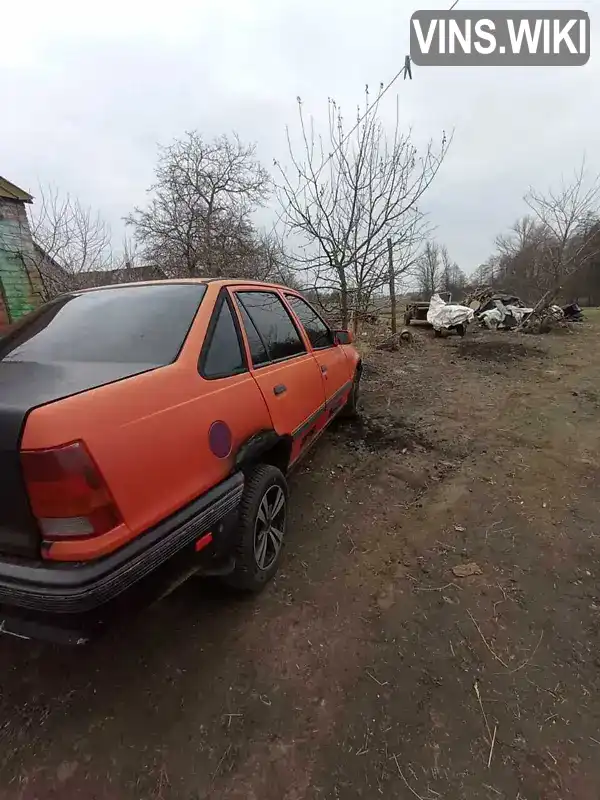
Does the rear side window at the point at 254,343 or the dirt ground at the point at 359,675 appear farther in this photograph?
the rear side window at the point at 254,343

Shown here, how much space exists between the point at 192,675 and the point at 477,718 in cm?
116

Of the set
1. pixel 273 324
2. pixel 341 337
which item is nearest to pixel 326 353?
pixel 341 337

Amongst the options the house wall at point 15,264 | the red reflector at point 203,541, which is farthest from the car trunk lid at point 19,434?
the house wall at point 15,264

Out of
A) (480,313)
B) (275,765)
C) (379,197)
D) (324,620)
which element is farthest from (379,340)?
(275,765)

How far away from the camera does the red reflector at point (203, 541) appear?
162 centimetres

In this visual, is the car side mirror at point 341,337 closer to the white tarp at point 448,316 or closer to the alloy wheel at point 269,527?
the alloy wheel at point 269,527

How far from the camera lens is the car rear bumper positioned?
4.05 feet

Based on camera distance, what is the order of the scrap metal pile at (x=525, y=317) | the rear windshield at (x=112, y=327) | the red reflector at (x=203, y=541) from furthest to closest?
the scrap metal pile at (x=525, y=317) < the rear windshield at (x=112, y=327) < the red reflector at (x=203, y=541)

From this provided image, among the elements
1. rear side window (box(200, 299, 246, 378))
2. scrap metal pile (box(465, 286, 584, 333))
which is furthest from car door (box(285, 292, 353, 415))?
scrap metal pile (box(465, 286, 584, 333))

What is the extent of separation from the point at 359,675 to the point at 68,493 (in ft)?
4.63

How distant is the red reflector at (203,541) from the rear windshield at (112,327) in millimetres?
738

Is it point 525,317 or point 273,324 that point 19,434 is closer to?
point 273,324

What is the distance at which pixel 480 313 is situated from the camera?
14.6m

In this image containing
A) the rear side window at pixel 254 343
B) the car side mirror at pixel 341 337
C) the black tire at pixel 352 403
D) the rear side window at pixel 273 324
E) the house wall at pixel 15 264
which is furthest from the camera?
the house wall at pixel 15 264
